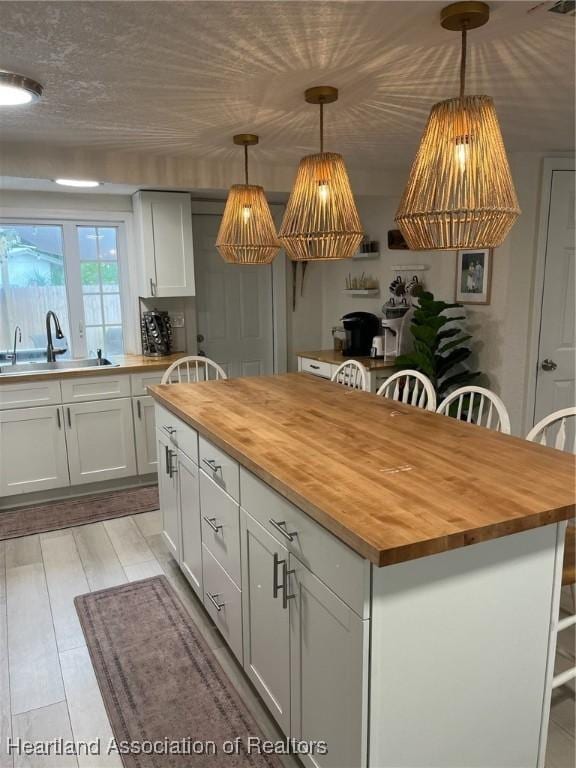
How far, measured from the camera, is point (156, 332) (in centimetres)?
435

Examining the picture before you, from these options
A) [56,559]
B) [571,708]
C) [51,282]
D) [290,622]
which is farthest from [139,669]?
[51,282]

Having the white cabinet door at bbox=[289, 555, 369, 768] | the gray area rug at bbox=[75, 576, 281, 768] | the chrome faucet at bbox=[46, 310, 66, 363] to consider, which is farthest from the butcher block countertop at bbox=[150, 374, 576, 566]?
the chrome faucet at bbox=[46, 310, 66, 363]

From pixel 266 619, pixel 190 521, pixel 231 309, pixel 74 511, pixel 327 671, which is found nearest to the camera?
pixel 327 671

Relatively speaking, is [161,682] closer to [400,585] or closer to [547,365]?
[400,585]

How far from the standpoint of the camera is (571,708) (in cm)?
194

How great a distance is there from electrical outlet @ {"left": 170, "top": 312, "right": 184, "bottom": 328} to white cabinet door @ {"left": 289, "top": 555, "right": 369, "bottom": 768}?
3.30 m

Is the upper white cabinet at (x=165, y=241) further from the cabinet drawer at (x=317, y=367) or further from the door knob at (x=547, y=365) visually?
the door knob at (x=547, y=365)

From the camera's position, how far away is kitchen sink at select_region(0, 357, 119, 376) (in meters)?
3.97

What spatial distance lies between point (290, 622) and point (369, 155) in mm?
2900

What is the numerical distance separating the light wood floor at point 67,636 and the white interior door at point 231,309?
180cm

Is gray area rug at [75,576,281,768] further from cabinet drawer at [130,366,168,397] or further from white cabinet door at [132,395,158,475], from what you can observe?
cabinet drawer at [130,366,168,397]

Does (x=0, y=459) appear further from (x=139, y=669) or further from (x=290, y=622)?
(x=290, y=622)

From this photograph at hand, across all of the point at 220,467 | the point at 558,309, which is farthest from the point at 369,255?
the point at 220,467

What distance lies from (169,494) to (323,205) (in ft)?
5.42
